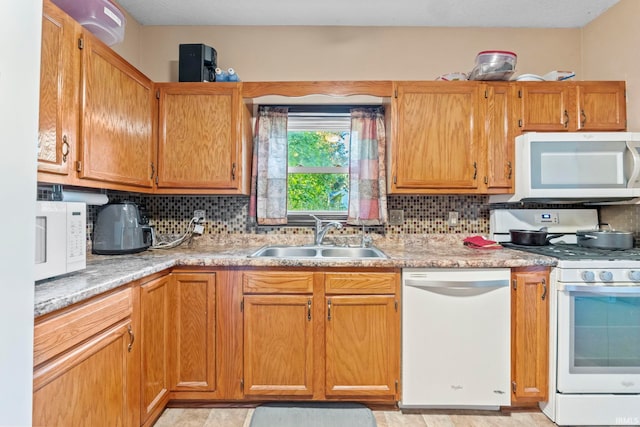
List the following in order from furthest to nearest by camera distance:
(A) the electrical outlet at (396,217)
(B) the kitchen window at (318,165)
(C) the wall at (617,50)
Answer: (B) the kitchen window at (318,165) → (A) the electrical outlet at (396,217) → (C) the wall at (617,50)

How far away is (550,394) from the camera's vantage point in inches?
68.0

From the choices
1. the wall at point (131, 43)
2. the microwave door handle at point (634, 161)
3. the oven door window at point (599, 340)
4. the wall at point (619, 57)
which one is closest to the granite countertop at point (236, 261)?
the oven door window at point (599, 340)

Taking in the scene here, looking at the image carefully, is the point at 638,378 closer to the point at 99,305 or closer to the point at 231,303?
the point at 231,303

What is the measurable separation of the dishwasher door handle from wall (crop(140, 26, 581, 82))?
1575 millimetres

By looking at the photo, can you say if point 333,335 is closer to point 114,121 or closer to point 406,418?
point 406,418

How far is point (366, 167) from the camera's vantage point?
2365mm

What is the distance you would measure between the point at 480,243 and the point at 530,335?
63cm

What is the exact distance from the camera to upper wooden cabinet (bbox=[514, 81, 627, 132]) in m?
2.08

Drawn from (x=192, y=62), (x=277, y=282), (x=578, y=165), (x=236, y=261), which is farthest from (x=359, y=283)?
(x=192, y=62)

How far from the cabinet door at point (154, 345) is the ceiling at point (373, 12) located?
189 cm

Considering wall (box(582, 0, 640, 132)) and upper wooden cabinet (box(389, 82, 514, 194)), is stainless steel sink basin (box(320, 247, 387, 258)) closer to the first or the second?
upper wooden cabinet (box(389, 82, 514, 194))

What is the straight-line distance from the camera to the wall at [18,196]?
0.71 meters

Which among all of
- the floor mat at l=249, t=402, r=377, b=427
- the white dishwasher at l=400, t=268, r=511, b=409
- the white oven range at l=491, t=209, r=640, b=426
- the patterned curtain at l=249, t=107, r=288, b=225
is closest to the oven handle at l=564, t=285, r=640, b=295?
the white oven range at l=491, t=209, r=640, b=426

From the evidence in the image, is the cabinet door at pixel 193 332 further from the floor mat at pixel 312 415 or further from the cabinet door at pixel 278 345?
the floor mat at pixel 312 415
